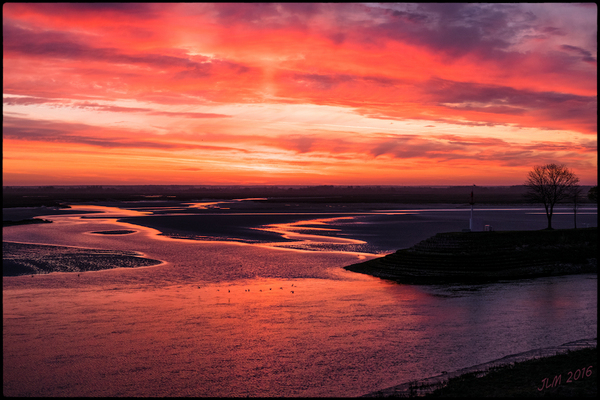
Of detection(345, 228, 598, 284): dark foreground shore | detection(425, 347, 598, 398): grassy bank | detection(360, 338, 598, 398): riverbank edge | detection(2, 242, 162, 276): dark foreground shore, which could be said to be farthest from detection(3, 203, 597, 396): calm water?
detection(345, 228, 598, 284): dark foreground shore

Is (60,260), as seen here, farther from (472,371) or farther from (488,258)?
(488,258)

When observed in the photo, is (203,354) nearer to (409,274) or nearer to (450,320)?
(450,320)

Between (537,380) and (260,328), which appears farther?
(260,328)

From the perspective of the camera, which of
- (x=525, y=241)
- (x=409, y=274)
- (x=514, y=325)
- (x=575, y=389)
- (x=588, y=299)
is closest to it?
(x=575, y=389)

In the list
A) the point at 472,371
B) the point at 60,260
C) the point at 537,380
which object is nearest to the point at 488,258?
the point at 472,371

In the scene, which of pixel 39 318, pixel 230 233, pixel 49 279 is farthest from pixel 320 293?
pixel 230 233

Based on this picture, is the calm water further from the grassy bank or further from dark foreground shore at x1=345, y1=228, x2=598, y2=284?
dark foreground shore at x1=345, y1=228, x2=598, y2=284
